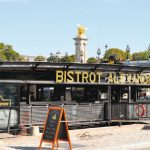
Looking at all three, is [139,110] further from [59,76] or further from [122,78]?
[59,76]

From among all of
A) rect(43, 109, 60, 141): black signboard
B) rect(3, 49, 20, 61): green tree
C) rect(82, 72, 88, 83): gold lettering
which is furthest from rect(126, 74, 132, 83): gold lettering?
rect(3, 49, 20, 61): green tree

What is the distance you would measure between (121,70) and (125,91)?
5.99 ft

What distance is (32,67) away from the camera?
19.0 metres

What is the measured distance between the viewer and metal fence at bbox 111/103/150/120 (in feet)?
69.8

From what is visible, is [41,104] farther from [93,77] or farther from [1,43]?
[1,43]

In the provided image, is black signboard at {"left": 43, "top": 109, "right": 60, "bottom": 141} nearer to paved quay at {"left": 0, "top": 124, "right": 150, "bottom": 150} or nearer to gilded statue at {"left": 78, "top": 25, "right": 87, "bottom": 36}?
paved quay at {"left": 0, "top": 124, "right": 150, "bottom": 150}

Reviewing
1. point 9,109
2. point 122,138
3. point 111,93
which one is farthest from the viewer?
point 111,93

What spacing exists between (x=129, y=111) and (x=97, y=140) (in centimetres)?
660

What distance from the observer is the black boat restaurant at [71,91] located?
17.9 metres

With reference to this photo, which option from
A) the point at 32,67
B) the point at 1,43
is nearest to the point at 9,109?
the point at 32,67

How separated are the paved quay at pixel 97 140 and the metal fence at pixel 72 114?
4.93 ft

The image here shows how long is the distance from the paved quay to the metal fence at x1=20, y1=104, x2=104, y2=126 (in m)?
1.50

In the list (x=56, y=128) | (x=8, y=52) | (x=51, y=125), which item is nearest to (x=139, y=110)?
(x=51, y=125)

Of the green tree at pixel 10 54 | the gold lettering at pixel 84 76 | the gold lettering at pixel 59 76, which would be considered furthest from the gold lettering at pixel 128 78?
the green tree at pixel 10 54
